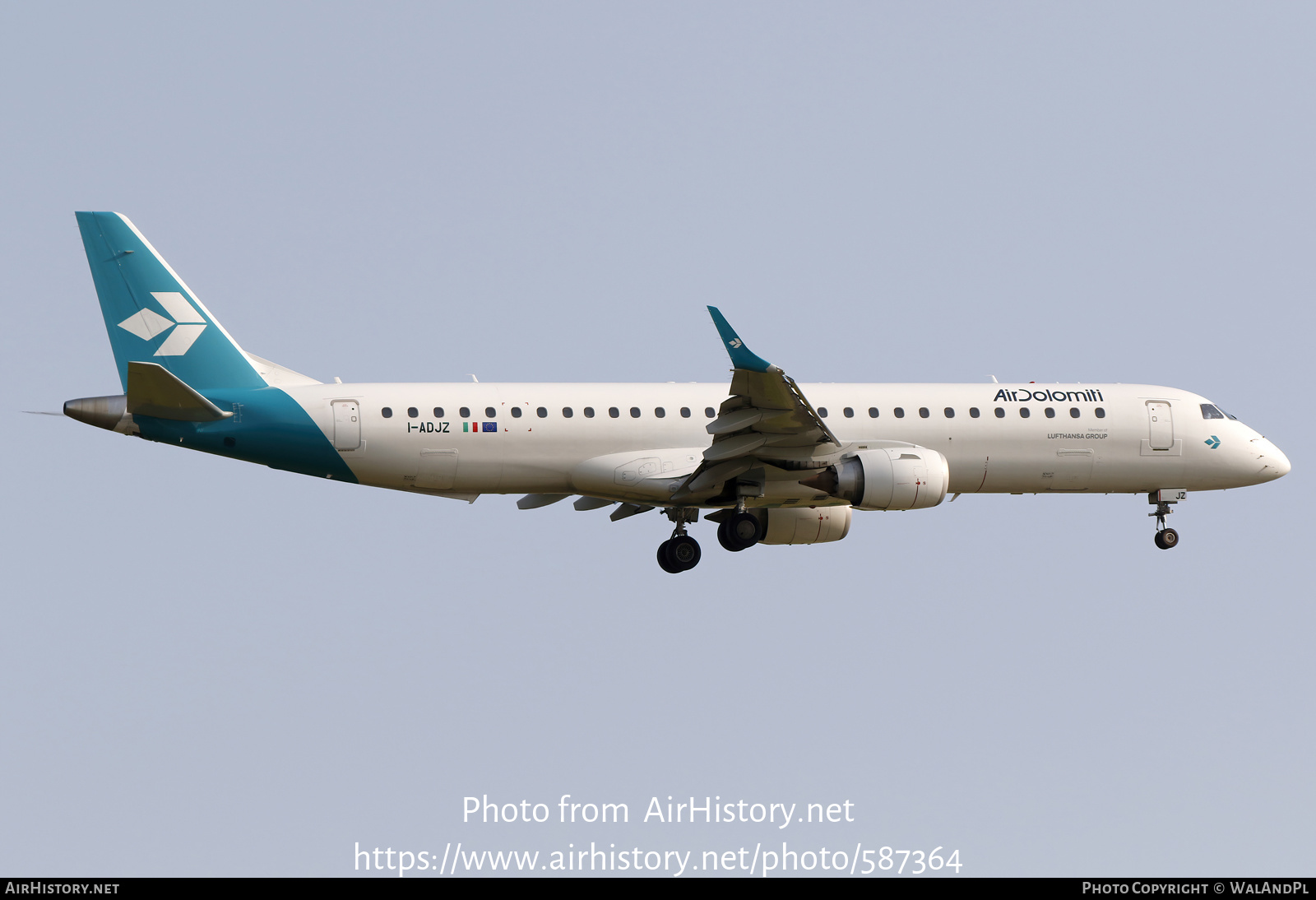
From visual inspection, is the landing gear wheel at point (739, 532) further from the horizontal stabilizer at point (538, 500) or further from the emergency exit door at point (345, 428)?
the emergency exit door at point (345, 428)

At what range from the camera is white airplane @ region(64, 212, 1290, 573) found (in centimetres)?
3105

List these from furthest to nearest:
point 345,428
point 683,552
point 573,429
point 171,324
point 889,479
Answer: point 683,552 → point 573,429 → point 171,324 → point 345,428 → point 889,479

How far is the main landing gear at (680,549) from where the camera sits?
34844 millimetres

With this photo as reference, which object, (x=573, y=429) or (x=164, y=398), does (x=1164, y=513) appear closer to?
(x=573, y=429)

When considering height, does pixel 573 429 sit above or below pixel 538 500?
above

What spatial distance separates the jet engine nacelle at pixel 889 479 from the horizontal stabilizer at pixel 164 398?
1275cm

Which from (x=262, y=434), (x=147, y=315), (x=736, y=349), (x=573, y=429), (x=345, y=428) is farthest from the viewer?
(x=573, y=429)

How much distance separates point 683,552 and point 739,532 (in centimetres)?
196

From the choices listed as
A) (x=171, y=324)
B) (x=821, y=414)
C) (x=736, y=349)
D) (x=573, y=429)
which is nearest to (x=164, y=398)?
(x=171, y=324)

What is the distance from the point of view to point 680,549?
3484 cm

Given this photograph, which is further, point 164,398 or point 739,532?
point 739,532

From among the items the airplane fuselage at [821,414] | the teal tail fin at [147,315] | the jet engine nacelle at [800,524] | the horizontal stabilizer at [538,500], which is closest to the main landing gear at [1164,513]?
the airplane fuselage at [821,414]

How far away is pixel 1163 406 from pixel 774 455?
36.1 ft

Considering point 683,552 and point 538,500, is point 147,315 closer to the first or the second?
point 538,500
